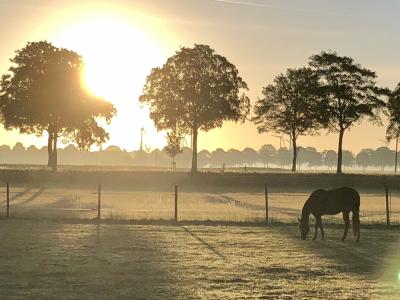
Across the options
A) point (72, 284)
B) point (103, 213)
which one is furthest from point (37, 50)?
point (72, 284)

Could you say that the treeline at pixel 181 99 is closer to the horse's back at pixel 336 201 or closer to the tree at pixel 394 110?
the tree at pixel 394 110

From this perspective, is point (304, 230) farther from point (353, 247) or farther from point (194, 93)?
point (194, 93)

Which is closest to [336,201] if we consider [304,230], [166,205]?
[304,230]

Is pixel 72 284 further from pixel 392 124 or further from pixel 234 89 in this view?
pixel 392 124

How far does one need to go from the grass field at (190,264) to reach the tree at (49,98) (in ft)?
169

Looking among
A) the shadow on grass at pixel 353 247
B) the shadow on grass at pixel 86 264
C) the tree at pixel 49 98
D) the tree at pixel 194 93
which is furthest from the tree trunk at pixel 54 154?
the shadow on grass at pixel 353 247

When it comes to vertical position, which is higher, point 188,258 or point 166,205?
point 166,205

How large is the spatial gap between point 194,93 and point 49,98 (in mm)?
19639

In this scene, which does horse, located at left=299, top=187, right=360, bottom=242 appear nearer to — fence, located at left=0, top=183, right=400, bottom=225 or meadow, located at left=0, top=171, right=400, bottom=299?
meadow, located at left=0, top=171, right=400, bottom=299

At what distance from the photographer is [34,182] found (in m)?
61.4

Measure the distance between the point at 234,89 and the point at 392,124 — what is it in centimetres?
2557

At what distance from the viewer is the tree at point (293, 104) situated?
282 feet

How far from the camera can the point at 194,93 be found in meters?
82.2

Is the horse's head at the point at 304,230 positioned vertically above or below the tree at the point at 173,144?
below
